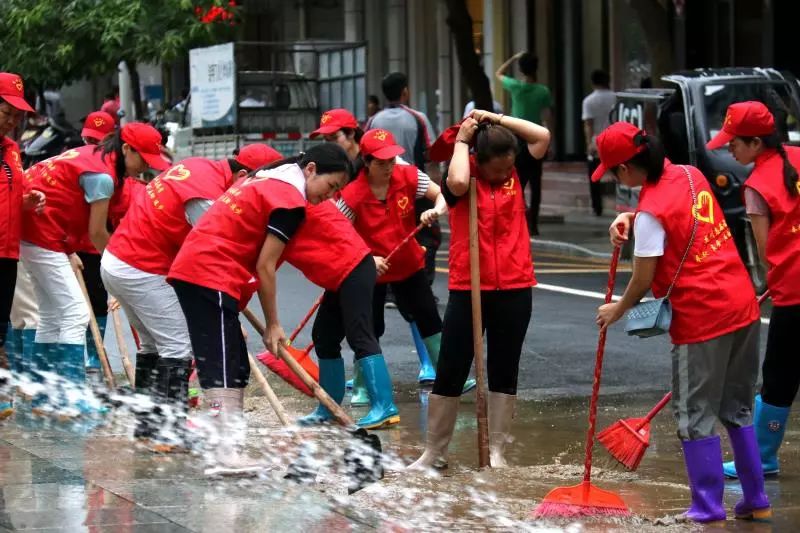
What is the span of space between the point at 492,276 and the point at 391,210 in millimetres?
2071

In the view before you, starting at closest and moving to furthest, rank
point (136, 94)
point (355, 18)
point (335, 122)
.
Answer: point (335, 122), point (136, 94), point (355, 18)

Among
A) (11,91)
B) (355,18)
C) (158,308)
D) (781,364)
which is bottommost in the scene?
(781,364)

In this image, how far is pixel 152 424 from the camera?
850 centimetres

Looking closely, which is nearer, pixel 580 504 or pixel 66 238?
pixel 580 504

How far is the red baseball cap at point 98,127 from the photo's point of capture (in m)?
10.5

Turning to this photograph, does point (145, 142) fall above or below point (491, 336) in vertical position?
above

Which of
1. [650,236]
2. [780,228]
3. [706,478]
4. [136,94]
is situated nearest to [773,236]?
[780,228]

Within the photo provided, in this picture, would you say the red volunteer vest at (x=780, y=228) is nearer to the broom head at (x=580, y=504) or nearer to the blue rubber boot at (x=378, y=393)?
the broom head at (x=580, y=504)

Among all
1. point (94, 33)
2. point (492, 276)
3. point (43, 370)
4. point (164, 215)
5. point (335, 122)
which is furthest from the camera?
point (94, 33)

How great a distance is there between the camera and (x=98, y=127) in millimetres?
10586

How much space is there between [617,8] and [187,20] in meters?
7.83

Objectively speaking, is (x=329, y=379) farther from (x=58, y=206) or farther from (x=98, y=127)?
(x=98, y=127)

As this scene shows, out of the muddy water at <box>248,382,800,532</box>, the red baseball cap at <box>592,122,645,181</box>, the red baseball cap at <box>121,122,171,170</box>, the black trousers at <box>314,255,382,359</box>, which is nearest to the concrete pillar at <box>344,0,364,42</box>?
the muddy water at <box>248,382,800,532</box>

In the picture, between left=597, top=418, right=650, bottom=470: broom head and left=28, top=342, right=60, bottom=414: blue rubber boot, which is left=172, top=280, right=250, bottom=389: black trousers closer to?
left=597, top=418, right=650, bottom=470: broom head
